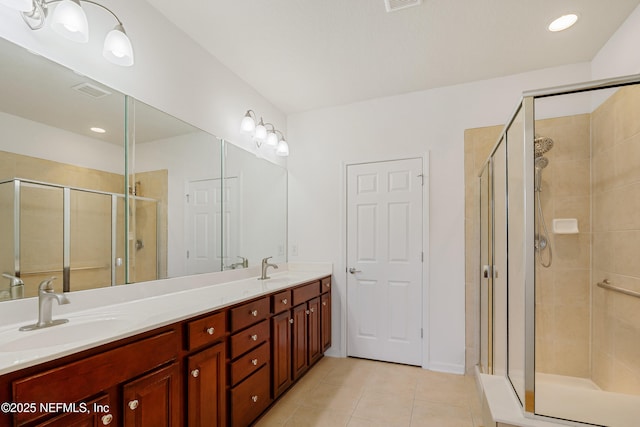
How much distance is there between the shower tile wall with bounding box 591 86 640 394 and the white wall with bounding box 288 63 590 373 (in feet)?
2.17

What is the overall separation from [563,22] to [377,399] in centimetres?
292

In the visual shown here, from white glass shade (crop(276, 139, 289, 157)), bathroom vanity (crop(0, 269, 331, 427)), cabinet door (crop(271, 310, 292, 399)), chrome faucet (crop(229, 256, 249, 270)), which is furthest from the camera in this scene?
white glass shade (crop(276, 139, 289, 157))

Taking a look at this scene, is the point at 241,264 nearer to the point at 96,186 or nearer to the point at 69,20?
the point at 96,186

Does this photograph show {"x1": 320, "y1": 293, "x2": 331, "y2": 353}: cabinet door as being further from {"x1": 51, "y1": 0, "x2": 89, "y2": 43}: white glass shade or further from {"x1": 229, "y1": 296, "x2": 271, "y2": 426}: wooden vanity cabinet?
{"x1": 51, "y1": 0, "x2": 89, "y2": 43}: white glass shade

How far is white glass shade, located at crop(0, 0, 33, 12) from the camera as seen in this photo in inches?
45.8

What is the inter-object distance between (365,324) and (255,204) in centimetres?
163

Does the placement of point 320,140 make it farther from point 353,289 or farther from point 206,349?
point 206,349

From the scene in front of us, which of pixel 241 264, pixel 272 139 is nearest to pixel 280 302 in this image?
pixel 241 264

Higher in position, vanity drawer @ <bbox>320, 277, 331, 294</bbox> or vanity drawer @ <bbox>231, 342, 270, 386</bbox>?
vanity drawer @ <bbox>320, 277, 331, 294</bbox>

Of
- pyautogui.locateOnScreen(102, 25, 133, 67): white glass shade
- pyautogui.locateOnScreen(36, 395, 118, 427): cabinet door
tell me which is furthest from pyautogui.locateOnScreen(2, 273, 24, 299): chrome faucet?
pyautogui.locateOnScreen(102, 25, 133, 67): white glass shade

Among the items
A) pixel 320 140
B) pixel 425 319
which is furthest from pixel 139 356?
pixel 320 140

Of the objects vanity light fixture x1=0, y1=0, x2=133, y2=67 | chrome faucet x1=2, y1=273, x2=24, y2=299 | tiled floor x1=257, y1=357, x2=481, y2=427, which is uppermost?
vanity light fixture x1=0, y1=0, x2=133, y2=67

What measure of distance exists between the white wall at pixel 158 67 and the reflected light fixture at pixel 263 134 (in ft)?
0.29

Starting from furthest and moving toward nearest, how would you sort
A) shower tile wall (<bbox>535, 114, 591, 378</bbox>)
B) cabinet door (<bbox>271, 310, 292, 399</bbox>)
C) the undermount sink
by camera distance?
shower tile wall (<bbox>535, 114, 591, 378</bbox>)
cabinet door (<bbox>271, 310, 292, 399</bbox>)
the undermount sink
